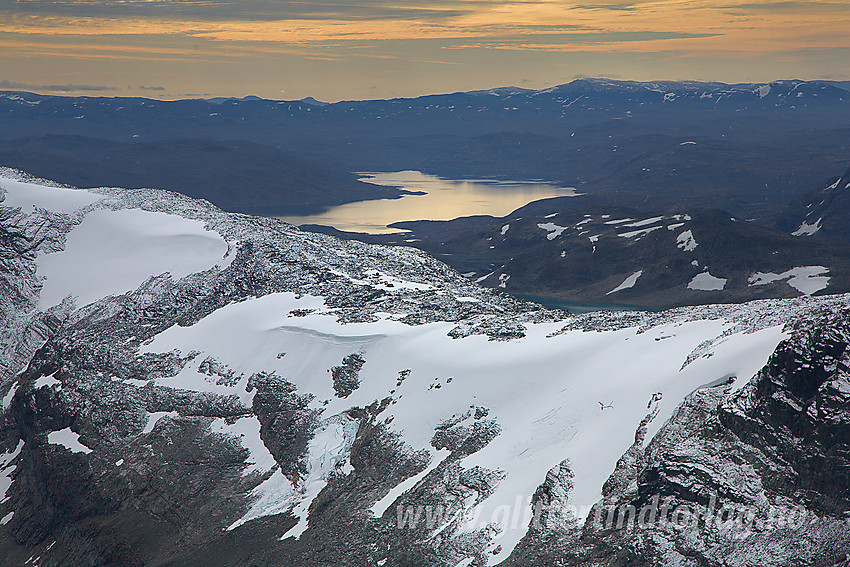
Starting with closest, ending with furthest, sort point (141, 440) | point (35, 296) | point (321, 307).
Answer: point (141, 440)
point (321, 307)
point (35, 296)

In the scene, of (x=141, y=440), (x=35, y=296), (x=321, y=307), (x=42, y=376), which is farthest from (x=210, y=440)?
(x=35, y=296)

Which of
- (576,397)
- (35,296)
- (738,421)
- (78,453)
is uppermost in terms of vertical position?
(738,421)

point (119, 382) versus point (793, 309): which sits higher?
point (793, 309)

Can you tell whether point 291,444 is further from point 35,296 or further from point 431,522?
point 35,296

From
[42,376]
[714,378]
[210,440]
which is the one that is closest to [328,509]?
[210,440]

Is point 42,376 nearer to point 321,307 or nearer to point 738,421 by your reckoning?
point 321,307

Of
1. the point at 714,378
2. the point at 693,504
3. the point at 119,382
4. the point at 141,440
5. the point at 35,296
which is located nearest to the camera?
the point at 693,504

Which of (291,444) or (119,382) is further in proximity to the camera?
(119,382)
